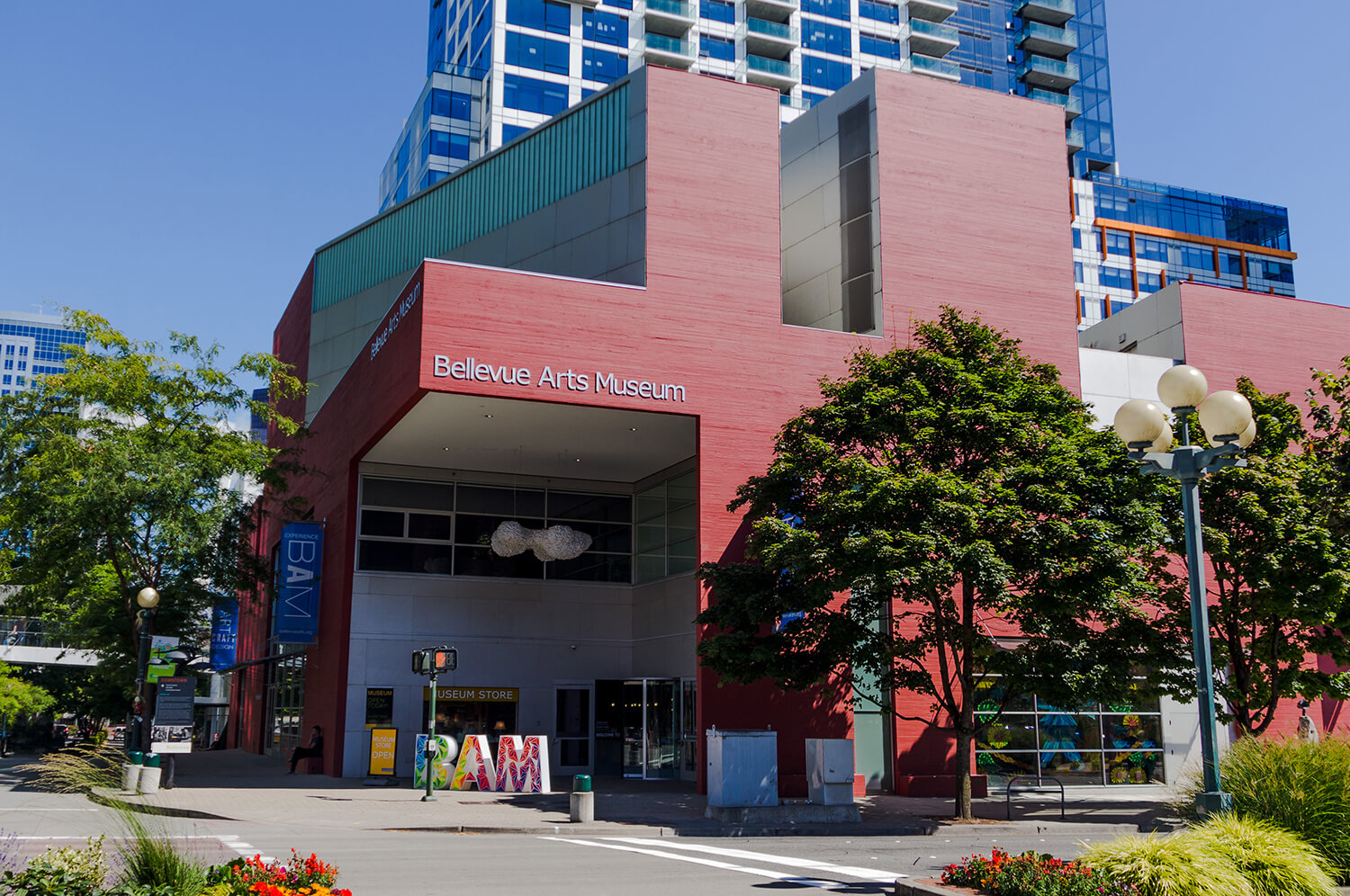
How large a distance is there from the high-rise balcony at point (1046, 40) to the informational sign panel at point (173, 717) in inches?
3810

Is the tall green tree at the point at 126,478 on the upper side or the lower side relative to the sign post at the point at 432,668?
upper

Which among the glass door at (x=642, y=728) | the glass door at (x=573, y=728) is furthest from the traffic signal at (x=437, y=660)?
the glass door at (x=573, y=728)

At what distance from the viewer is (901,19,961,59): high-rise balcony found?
9169cm

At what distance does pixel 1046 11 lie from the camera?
103 m

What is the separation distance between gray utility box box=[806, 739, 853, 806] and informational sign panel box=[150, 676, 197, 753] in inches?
499

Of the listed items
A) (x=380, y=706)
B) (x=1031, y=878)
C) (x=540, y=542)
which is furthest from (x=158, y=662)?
(x=1031, y=878)

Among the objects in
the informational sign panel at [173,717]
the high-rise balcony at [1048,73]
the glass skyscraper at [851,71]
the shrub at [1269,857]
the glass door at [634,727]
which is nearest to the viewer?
the shrub at [1269,857]

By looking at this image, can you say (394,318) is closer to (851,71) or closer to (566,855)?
(566,855)

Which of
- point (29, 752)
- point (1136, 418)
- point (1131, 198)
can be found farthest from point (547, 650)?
point (1131, 198)

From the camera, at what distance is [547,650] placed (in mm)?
33188

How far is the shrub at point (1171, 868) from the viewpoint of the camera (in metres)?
9.12

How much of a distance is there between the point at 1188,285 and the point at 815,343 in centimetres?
1207

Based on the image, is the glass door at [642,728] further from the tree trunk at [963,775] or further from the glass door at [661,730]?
the tree trunk at [963,775]

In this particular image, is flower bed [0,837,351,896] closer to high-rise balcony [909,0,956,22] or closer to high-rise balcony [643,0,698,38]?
high-rise balcony [643,0,698,38]
